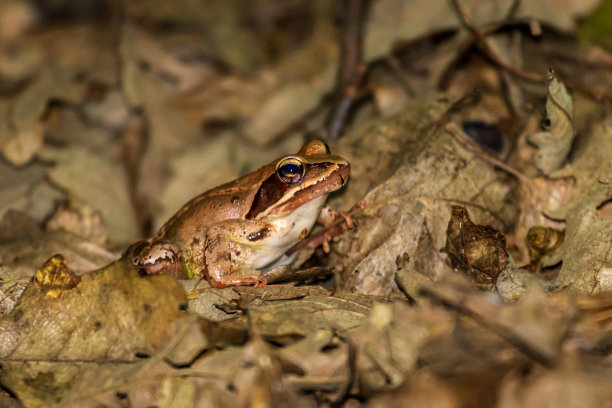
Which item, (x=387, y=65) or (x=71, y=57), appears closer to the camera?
(x=387, y=65)

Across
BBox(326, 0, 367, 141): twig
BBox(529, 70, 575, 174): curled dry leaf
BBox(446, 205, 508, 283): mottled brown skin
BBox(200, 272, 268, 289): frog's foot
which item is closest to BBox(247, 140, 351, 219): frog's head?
BBox(200, 272, 268, 289): frog's foot

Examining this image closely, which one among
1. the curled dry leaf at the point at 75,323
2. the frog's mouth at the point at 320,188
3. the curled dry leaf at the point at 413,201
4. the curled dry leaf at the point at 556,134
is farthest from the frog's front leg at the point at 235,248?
the curled dry leaf at the point at 556,134

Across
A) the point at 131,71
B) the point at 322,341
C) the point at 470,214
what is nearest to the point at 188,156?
the point at 131,71

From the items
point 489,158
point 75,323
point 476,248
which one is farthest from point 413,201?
point 75,323

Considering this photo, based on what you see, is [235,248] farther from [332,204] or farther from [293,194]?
[332,204]

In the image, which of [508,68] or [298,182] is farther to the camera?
[508,68]

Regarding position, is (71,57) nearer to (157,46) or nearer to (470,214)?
(157,46)
